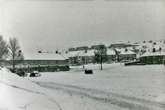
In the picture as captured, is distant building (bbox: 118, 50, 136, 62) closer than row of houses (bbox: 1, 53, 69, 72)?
No

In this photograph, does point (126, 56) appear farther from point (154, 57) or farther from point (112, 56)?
point (154, 57)

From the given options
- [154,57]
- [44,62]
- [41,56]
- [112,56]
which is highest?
[112,56]

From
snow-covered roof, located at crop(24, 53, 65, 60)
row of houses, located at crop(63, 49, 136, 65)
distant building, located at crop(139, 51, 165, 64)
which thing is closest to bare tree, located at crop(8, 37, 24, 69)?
snow-covered roof, located at crop(24, 53, 65, 60)

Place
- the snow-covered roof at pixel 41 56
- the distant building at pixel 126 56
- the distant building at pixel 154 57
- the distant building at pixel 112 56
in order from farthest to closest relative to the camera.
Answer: the distant building at pixel 126 56, the distant building at pixel 112 56, the snow-covered roof at pixel 41 56, the distant building at pixel 154 57

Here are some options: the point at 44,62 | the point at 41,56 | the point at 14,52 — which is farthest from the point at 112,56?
the point at 14,52

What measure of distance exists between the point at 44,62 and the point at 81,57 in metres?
49.4

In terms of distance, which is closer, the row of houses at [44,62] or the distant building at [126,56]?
the row of houses at [44,62]

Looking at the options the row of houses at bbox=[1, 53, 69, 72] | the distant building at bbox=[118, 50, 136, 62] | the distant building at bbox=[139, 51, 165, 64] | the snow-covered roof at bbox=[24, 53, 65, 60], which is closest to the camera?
the distant building at bbox=[139, 51, 165, 64]

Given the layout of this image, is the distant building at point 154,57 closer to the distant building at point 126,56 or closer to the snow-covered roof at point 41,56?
the snow-covered roof at point 41,56

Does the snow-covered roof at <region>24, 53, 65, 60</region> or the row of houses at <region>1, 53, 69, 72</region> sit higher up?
the snow-covered roof at <region>24, 53, 65, 60</region>

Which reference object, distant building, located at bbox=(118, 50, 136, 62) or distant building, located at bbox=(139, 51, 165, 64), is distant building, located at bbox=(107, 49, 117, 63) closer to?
distant building, located at bbox=(118, 50, 136, 62)

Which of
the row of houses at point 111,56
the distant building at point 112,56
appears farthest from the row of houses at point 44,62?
the distant building at point 112,56

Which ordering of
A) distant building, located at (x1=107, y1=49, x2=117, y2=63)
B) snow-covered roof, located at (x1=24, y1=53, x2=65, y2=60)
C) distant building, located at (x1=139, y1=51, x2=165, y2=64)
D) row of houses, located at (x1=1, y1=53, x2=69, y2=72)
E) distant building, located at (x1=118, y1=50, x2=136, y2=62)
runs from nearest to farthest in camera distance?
distant building, located at (x1=139, y1=51, x2=165, y2=64)
row of houses, located at (x1=1, y1=53, x2=69, y2=72)
snow-covered roof, located at (x1=24, y1=53, x2=65, y2=60)
distant building, located at (x1=107, y1=49, x2=117, y2=63)
distant building, located at (x1=118, y1=50, x2=136, y2=62)

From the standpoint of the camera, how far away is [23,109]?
29.9ft
